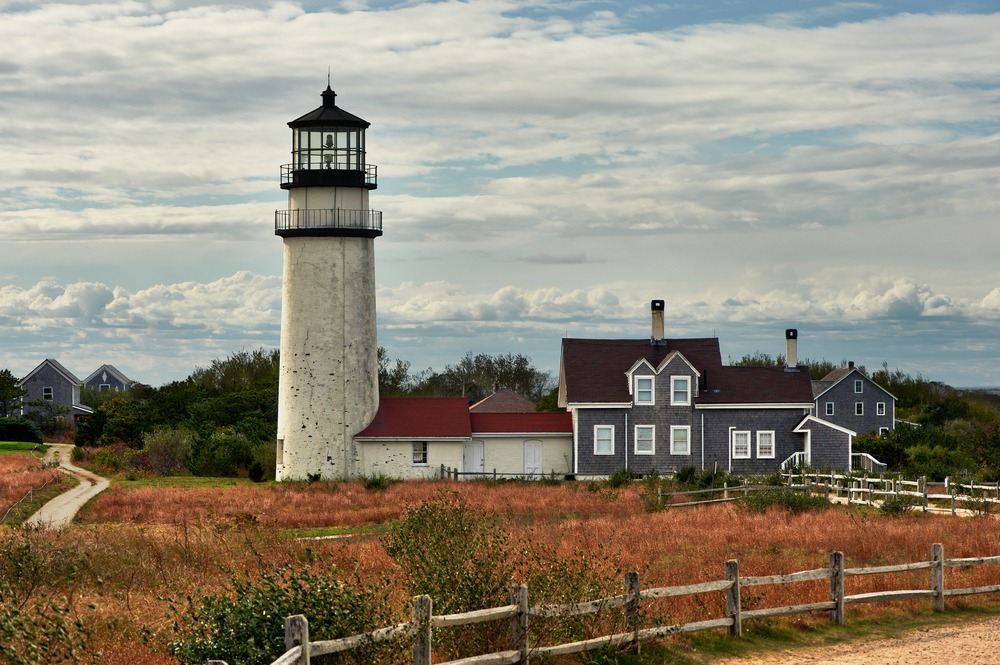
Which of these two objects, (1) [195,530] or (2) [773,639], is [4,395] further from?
(2) [773,639]

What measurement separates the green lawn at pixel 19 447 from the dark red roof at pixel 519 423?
83.8ft

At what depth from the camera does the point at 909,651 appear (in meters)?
15.1

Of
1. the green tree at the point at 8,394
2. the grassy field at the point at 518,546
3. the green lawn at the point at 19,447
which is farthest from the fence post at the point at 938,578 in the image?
the green tree at the point at 8,394

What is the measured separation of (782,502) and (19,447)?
4354 cm

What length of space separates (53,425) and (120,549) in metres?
60.4

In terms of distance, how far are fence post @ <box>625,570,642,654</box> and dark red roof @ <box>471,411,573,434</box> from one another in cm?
3232

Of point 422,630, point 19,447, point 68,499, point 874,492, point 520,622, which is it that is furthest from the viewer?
point 19,447

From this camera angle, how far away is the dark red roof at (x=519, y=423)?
46531 mm

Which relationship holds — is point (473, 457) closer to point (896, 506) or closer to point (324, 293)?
point (324, 293)

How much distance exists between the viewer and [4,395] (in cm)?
7356

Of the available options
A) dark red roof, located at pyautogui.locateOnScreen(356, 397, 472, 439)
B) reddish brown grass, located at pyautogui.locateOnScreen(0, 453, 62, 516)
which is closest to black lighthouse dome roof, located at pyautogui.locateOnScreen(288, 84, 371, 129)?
dark red roof, located at pyautogui.locateOnScreen(356, 397, 472, 439)

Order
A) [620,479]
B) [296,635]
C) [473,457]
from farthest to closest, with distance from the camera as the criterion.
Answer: [473,457], [620,479], [296,635]

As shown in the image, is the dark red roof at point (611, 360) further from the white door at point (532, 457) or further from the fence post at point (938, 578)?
the fence post at point (938, 578)

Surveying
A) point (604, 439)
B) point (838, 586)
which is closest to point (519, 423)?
point (604, 439)
